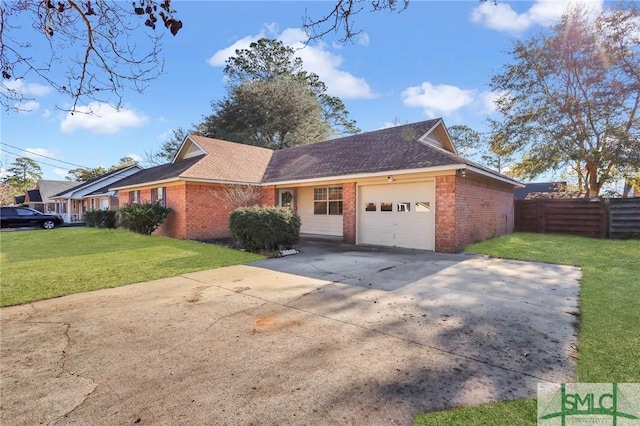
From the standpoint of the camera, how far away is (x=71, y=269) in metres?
8.41

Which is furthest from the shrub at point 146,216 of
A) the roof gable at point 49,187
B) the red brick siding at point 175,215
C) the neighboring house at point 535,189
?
the roof gable at point 49,187

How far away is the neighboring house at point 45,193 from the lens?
135ft

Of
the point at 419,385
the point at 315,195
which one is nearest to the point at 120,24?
the point at 419,385

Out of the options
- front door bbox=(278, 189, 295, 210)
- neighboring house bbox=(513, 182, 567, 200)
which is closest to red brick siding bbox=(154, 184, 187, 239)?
front door bbox=(278, 189, 295, 210)

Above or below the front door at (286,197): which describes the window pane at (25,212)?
below

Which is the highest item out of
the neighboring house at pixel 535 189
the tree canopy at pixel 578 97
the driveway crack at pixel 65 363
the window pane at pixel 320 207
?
the tree canopy at pixel 578 97

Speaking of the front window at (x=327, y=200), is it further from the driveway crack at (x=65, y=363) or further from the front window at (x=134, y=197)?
the driveway crack at (x=65, y=363)

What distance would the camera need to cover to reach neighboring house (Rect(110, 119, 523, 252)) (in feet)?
35.4

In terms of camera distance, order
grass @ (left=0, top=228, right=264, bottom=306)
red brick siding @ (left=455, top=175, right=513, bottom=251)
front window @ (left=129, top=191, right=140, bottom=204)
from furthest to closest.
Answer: front window @ (left=129, top=191, right=140, bottom=204), red brick siding @ (left=455, top=175, right=513, bottom=251), grass @ (left=0, top=228, right=264, bottom=306)

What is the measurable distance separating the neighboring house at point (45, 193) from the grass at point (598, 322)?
4940 cm

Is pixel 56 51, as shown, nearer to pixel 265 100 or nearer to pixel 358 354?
pixel 358 354

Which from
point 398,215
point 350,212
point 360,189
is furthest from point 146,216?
point 398,215

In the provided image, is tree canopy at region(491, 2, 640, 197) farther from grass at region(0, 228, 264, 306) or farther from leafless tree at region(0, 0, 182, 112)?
leafless tree at region(0, 0, 182, 112)

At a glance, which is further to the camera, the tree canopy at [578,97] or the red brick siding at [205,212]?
the tree canopy at [578,97]
